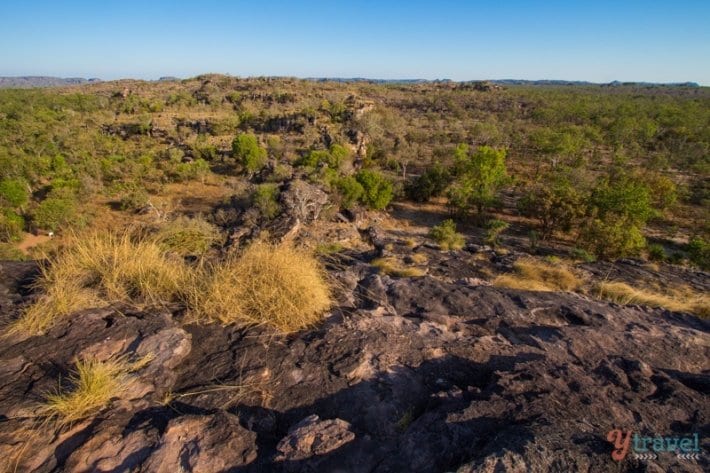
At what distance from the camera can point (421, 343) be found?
2887 mm

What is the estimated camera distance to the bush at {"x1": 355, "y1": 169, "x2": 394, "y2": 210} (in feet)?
56.0

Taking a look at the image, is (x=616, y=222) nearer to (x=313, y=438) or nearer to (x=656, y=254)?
(x=656, y=254)

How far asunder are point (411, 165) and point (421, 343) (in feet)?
79.9

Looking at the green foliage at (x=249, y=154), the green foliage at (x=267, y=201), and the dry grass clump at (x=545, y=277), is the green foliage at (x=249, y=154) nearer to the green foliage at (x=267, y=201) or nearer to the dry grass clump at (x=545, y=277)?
the green foliage at (x=267, y=201)

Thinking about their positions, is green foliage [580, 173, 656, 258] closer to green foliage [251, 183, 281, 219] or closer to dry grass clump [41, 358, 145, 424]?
green foliage [251, 183, 281, 219]

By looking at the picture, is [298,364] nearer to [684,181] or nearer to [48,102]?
[684,181]

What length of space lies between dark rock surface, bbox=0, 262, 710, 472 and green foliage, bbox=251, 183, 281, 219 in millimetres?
9522

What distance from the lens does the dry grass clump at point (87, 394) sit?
6.38 ft

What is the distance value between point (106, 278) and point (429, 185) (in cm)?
1817

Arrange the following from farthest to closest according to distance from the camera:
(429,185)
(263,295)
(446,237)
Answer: (429,185) < (446,237) < (263,295)

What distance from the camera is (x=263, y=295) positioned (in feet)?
10.1

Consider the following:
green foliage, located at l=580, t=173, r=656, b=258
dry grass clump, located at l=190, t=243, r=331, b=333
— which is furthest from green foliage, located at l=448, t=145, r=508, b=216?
dry grass clump, located at l=190, t=243, r=331, b=333

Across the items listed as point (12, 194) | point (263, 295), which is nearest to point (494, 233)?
point (263, 295)

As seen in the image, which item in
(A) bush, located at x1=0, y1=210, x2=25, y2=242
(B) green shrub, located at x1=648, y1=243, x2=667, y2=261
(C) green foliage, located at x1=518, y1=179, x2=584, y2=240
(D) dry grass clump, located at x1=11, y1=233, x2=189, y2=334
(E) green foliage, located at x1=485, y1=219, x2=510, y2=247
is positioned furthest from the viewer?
(C) green foliage, located at x1=518, y1=179, x2=584, y2=240
